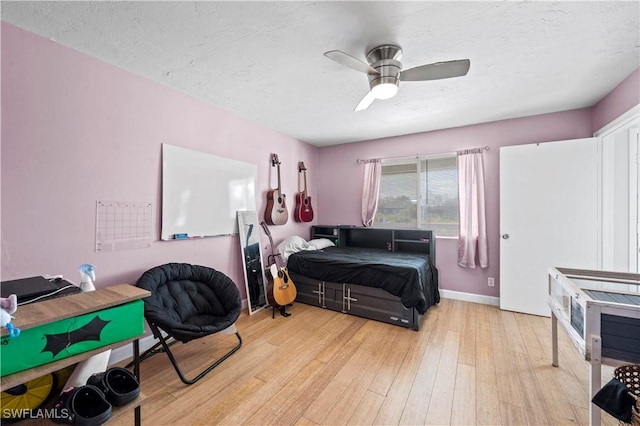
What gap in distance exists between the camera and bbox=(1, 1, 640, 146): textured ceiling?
1.50 meters

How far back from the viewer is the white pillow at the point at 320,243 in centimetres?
381

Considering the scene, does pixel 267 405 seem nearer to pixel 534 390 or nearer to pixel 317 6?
pixel 534 390

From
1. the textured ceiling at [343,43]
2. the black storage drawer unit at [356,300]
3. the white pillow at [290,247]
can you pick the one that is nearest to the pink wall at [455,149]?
the textured ceiling at [343,43]

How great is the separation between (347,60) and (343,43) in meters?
0.26

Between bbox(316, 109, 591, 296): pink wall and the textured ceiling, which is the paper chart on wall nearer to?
the textured ceiling

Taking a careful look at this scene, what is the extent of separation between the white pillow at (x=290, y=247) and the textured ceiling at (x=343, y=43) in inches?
70.6

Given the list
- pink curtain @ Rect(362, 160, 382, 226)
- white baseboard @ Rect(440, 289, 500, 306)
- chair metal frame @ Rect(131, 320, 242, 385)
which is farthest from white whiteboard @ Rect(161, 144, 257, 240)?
white baseboard @ Rect(440, 289, 500, 306)

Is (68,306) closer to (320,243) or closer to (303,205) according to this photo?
(320,243)

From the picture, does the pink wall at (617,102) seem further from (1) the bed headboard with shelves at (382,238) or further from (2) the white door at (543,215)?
(1) the bed headboard with shelves at (382,238)

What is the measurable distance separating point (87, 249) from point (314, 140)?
126 inches

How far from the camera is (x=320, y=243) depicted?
→ 393 centimetres

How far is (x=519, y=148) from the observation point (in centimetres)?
306

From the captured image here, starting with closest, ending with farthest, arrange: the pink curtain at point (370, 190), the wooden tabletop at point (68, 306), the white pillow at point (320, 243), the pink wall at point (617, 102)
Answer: the wooden tabletop at point (68, 306), the pink wall at point (617, 102), the white pillow at point (320, 243), the pink curtain at point (370, 190)

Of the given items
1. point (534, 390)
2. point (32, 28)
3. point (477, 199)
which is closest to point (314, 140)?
point (477, 199)
